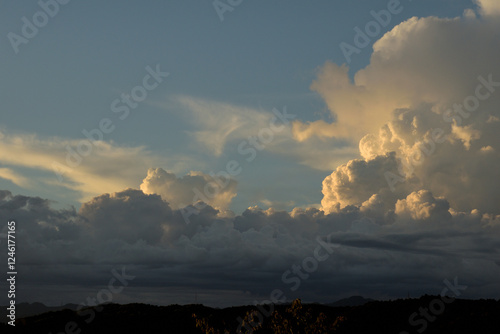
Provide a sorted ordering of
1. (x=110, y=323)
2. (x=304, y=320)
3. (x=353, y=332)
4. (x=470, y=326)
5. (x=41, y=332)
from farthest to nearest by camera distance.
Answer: (x=110, y=323) < (x=41, y=332) < (x=353, y=332) < (x=470, y=326) < (x=304, y=320)

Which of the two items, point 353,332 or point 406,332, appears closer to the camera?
point 406,332

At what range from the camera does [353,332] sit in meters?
147

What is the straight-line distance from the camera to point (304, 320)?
67250mm

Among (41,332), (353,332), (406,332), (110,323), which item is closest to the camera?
(406,332)

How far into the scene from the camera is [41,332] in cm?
16562

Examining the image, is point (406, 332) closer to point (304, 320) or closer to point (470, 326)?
point (470, 326)

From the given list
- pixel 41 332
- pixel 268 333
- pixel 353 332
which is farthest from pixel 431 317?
pixel 41 332

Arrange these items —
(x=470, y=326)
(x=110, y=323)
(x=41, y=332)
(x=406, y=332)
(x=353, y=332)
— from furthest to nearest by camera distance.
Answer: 1. (x=110, y=323)
2. (x=41, y=332)
3. (x=353, y=332)
4. (x=406, y=332)
5. (x=470, y=326)

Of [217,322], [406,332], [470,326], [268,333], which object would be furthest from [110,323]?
[470,326]

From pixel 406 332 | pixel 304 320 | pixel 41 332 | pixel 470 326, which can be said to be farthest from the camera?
pixel 41 332

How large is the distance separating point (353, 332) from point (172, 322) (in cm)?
6714

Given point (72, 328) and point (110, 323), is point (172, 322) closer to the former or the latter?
point (110, 323)

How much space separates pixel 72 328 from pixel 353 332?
8934cm

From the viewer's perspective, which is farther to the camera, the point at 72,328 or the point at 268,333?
the point at 72,328
